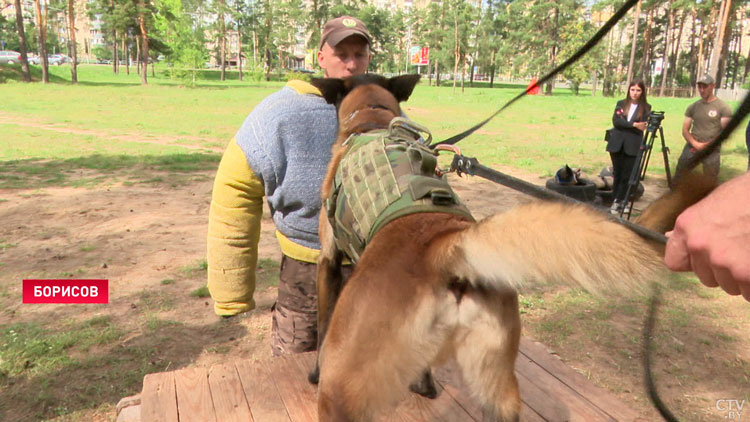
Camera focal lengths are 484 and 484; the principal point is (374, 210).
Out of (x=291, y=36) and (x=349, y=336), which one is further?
(x=291, y=36)

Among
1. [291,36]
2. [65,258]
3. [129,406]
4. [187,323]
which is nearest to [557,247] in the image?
[129,406]

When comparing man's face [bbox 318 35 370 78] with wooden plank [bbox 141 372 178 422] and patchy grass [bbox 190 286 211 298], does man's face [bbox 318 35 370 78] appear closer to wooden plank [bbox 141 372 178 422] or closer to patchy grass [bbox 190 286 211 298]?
wooden plank [bbox 141 372 178 422]

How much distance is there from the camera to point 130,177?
→ 984 centimetres

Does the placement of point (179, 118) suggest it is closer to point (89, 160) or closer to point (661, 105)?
point (89, 160)

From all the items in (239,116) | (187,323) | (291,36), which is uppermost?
(291,36)

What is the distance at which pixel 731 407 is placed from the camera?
3531 mm

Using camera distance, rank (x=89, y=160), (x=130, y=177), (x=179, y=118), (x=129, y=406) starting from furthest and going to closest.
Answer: (x=179, y=118) < (x=89, y=160) < (x=130, y=177) < (x=129, y=406)

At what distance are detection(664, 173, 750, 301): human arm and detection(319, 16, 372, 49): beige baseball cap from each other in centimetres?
226

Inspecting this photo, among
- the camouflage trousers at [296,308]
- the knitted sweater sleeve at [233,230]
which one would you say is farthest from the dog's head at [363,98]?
the camouflage trousers at [296,308]

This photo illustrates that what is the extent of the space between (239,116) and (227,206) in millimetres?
19298

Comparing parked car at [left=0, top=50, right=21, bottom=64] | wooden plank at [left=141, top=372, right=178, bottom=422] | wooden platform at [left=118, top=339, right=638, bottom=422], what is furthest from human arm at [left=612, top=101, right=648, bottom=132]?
parked car at [left=0, top=50, right=21, bottom=64]

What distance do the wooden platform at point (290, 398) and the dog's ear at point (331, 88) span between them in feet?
4.96

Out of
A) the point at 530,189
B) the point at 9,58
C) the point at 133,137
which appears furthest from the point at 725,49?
the point at 9,58

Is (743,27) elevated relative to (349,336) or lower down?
elevated
